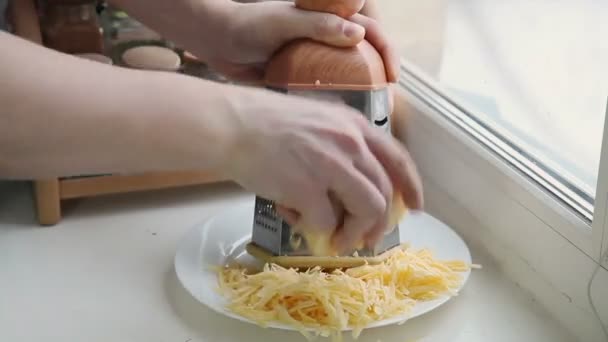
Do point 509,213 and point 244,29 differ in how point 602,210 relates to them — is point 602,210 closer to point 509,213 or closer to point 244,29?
point 509,213

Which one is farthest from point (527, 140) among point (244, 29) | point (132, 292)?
point (132, 292)

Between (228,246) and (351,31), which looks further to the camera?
(228,246)

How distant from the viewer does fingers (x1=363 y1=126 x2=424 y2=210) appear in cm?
53

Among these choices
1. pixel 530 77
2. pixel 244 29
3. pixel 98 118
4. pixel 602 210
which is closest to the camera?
pixel 98 118

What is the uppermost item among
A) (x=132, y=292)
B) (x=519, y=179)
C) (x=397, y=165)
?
(x=397, y=165)

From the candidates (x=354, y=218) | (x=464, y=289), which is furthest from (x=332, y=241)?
Result: (x=464, y=289)

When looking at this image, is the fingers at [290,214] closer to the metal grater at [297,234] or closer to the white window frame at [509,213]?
the metal grater at [297,234]

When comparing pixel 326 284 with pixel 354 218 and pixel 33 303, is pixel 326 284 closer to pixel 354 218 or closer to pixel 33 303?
pixel 354 218

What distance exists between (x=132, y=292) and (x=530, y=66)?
0.47 metres

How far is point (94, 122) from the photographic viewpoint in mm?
466

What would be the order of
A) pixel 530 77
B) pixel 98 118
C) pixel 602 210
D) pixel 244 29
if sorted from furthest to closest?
pixel 530 77
pixel 244 29
pixel 602 210
pixel 98 118

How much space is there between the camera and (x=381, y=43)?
2.35ft

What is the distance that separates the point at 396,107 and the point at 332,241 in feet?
1.55

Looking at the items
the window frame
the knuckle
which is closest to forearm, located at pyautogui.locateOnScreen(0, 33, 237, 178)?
the knuckle
